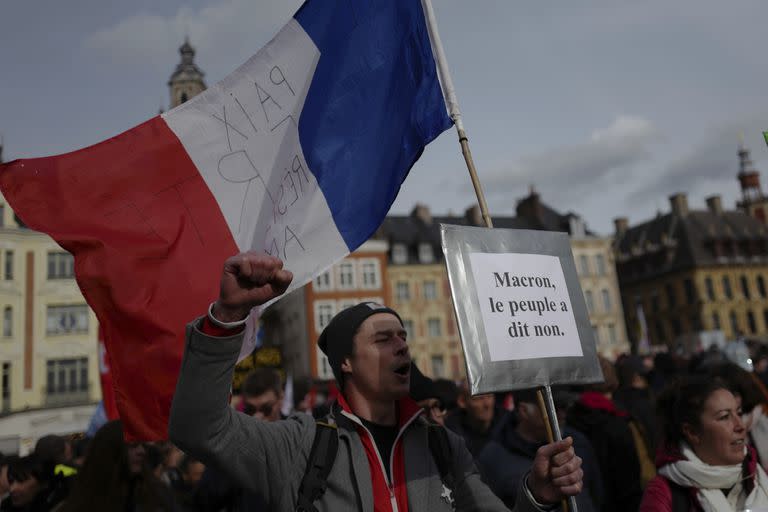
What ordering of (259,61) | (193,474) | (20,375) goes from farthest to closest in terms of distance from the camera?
(20,375), (193,474), (259,61)

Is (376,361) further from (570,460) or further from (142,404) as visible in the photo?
(142,404)

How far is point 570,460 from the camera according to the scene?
2572 millimetres

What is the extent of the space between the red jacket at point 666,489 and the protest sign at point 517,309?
1.01 m

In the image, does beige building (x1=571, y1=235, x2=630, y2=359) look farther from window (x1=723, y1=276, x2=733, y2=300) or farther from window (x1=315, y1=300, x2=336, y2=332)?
window (x1=315, y1=300, x2=336, y2=332)

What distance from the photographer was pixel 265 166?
13.7 ft

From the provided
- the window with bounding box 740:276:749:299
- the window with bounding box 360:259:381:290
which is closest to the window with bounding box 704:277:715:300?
the window with bounding box 740:276:749:299

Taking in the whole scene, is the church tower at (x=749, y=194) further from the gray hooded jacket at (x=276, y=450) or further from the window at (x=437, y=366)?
the gray hooded jacket at (x=276, y=450)

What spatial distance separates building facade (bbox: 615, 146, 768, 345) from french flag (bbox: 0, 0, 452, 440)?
Answer: 60967mm

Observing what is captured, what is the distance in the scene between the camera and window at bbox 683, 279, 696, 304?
62.3 m

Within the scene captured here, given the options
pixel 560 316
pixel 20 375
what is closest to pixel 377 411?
pixel 560 316

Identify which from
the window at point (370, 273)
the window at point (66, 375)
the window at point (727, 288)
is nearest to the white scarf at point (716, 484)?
the window at point (66, 375)

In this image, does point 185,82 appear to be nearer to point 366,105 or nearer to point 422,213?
point 422,213

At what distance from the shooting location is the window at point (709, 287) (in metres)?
61.8

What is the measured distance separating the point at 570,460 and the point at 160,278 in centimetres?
241
